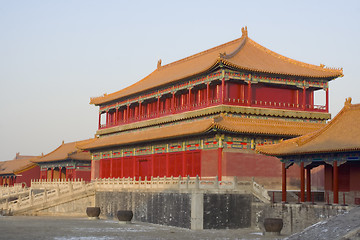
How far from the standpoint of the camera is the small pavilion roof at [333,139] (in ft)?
93.9

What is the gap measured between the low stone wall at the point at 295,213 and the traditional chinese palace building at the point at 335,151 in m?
0.94

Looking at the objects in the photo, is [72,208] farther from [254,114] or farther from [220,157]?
[254,114]

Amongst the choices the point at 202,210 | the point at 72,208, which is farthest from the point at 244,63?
the point at 72,208

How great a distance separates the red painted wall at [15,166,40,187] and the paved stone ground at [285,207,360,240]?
53.2 m

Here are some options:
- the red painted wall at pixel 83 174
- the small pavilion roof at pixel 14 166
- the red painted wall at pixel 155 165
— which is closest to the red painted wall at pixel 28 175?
the small pavilion roof at pixel 14 166

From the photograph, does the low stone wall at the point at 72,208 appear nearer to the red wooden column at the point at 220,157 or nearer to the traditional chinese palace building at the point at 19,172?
the red wooden column at the point at 220,157

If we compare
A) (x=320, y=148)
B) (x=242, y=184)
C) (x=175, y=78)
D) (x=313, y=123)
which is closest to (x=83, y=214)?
(x=175, y=78)

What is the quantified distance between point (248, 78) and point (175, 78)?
21.2 feet

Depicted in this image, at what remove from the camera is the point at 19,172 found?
72688 millimetres

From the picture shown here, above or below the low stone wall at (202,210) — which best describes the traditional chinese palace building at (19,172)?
above

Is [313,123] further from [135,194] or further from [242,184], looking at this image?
[135,194]

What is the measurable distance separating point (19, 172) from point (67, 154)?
14164 mm

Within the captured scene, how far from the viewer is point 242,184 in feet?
112

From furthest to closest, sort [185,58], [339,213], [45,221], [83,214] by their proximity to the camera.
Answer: [185,58] < [83,214] < [45,221] < [339,213]
